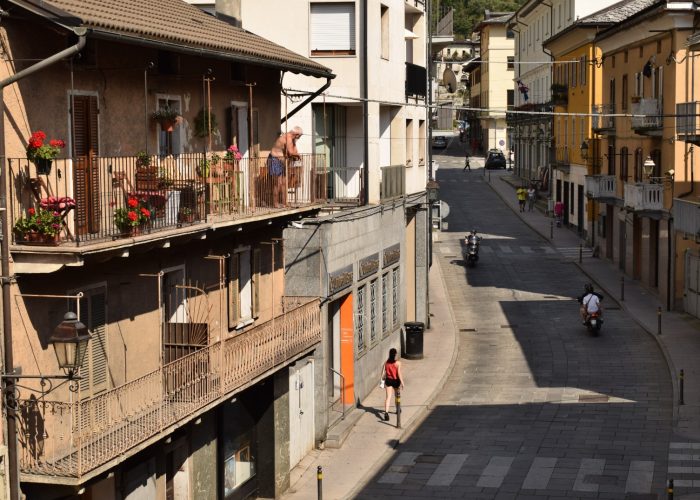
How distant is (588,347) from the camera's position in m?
38.0

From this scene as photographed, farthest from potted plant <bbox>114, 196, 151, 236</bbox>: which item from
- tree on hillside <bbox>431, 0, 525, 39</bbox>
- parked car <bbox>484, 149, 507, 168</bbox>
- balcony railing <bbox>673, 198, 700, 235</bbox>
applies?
tree on hillside <bbox>431, 0, 525, 39</bbox>

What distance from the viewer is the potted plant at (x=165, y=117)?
61.6ft

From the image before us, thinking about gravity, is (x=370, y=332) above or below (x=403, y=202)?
below

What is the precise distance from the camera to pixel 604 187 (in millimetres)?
56344

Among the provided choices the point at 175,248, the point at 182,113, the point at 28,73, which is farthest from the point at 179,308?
the point at 28,73

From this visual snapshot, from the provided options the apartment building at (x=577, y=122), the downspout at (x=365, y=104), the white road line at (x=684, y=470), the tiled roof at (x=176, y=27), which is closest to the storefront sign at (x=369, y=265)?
the downspout at (x=365, y=104)

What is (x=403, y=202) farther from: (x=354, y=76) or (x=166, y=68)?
(x=166, y=68)

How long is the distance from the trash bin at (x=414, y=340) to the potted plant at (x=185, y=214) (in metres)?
19.3

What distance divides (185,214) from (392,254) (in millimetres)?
18182

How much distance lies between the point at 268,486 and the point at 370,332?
962 cm

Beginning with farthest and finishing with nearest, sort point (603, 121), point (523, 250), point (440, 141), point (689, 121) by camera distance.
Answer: point (440, 141) → point (523, 250) → point (603, 121) → point (689, 121)

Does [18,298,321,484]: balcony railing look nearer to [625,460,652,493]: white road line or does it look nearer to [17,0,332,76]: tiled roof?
[17,0,332,76]: tiled roof

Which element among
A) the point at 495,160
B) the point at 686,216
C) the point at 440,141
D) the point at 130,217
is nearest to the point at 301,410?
the point at 130,217

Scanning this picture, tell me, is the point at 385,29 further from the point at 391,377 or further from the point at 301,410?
the point at 301,410
